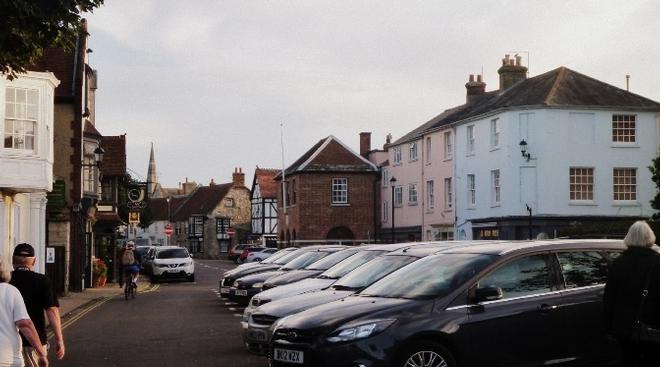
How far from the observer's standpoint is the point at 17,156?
2411 centimetres

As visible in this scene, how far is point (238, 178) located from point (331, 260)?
8685cm

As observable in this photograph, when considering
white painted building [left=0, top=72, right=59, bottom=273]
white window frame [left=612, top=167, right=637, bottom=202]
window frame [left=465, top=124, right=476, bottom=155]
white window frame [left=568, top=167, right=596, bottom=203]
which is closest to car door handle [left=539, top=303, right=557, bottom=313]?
white painted building [left=0, top=72, right=59, bottom=273]

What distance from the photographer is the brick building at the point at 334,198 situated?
211 feet

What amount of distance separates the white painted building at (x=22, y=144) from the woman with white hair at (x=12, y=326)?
1737 cm

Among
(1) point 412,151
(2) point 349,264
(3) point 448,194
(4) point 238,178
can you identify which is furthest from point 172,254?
(4) point 238,178

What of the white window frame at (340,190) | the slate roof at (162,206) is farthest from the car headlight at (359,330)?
the slate roof at (162,206)

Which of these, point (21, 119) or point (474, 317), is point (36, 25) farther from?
point (21, 119)

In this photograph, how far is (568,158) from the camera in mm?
43906

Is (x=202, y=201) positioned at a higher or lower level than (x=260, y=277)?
higher

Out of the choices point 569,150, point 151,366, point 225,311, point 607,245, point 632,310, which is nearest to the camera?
point 632,310

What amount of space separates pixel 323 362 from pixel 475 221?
39.0m

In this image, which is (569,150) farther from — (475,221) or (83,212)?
(83,212)

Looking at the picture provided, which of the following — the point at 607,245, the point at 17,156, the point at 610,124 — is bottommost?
the point at 607,245

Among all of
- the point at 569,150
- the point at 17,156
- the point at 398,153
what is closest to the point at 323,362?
the point at 17,156
